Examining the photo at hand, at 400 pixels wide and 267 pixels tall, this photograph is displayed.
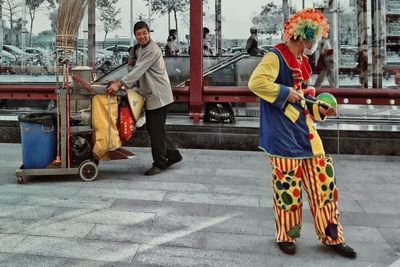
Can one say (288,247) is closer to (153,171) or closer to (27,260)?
(27,260)

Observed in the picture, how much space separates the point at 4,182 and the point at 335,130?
14.5 feet

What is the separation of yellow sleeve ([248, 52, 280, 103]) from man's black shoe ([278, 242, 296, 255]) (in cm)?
101

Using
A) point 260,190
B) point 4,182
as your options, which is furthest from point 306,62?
point 4,182

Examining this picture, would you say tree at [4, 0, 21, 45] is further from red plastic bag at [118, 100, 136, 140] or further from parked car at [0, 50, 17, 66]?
red plastic bag at [118, 100, 136, 140]

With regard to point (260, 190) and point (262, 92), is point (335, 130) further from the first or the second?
point (262, 92)

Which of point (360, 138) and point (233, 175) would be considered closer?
point (233, 175)

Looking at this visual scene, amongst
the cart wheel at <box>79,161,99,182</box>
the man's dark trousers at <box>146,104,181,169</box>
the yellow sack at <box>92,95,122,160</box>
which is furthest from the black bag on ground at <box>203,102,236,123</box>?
the cart wheel at <box>79,161,99,182</box>

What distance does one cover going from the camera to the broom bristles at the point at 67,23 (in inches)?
208

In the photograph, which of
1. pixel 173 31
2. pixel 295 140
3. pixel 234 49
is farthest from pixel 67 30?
pixel 234 49

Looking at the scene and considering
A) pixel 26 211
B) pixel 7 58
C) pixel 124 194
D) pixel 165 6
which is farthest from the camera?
pixel 165 6

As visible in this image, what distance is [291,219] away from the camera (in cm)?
342

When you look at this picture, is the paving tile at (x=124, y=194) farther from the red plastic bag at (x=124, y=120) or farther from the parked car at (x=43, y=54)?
the parked car at (x=43, y=54)

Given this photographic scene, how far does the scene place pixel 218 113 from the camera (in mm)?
7590

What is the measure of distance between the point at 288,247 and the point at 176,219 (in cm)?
106
